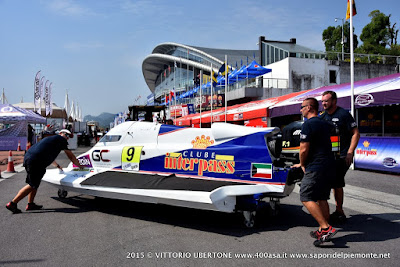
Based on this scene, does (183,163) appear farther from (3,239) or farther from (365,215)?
(365,215)

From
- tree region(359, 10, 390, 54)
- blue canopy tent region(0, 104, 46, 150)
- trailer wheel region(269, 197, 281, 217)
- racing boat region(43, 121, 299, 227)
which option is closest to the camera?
racing boat region(43, 121, 299, 227)

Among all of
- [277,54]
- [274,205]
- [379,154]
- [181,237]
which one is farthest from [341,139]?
[277,54]

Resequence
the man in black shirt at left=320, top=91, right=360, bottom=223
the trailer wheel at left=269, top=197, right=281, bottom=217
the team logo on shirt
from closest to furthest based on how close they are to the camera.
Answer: the man in black shirt at left=320, top=91, right=360, bottom=223 → the trailer wheel at left=269, top=197, right=281, bottom=217 → the team logo on shirt

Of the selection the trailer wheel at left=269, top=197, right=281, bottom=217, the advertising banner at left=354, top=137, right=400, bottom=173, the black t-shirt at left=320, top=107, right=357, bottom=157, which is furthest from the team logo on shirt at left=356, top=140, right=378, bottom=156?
the trailer wheel at left=269, top=197, right=281, bottom=217

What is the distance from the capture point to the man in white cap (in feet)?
19.7

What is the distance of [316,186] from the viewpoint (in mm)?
4266

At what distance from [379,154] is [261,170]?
26.3 ft

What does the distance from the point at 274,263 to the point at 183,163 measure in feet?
8.40

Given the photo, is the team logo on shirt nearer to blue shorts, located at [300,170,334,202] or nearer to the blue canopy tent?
blue shorts, located at [300,170,334,202]

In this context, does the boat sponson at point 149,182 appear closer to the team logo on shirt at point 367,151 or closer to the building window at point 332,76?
the team logo on shirt at point 367,151

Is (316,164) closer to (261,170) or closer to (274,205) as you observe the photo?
(261,170)

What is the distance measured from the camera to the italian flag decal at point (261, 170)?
5.01 metres

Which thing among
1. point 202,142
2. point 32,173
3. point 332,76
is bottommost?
point 32,173

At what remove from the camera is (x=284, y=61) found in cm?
3334
